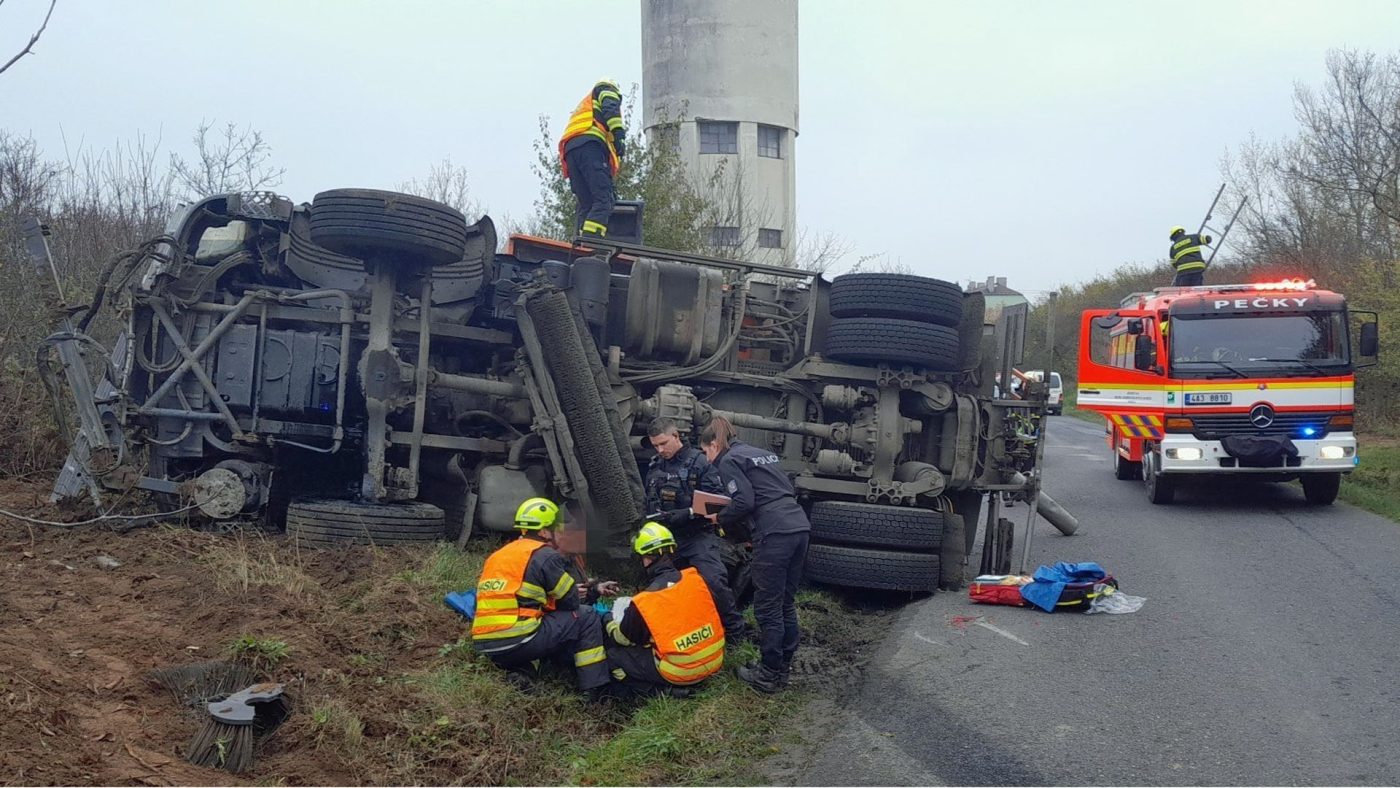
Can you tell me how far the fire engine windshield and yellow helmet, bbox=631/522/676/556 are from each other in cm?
801

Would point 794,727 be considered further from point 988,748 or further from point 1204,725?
point 1204,725

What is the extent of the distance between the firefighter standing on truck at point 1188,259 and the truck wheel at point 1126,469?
232 cm

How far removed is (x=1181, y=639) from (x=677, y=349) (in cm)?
374

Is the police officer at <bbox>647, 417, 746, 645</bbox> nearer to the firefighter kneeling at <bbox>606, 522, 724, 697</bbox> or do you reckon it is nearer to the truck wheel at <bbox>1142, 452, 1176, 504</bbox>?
the firefighter kneeling at <bbox>606, 522, 724, 697</bbox>

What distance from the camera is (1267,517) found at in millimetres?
11656

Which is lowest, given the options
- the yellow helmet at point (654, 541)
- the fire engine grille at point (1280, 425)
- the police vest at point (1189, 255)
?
the yellow helmet at point (654, 541)

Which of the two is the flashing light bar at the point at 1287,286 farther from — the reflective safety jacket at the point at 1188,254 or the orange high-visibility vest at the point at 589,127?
the orange high-visibility vest at the point at 589,127

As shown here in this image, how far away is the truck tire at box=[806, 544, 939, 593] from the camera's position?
25.5 feet

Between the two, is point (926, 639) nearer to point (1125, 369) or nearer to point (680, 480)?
point (680, 480)

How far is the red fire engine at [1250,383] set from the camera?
1195 centimetres

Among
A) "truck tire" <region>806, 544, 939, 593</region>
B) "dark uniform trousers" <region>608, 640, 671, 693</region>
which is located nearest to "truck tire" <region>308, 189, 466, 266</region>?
"dark uniform trousers" <region>608, 640, 671, 693</region>

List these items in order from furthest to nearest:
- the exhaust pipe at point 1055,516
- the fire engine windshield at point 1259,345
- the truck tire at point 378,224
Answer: the fire engine windshield at point 1259,345 → the exhaust pipe at point 1055,516 → the truck tire at point 378,224

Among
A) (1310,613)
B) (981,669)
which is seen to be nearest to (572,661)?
(981,669)

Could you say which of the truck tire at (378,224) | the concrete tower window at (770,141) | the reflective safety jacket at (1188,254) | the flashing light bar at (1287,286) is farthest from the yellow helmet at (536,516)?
the concrete tower window at (770,141)
